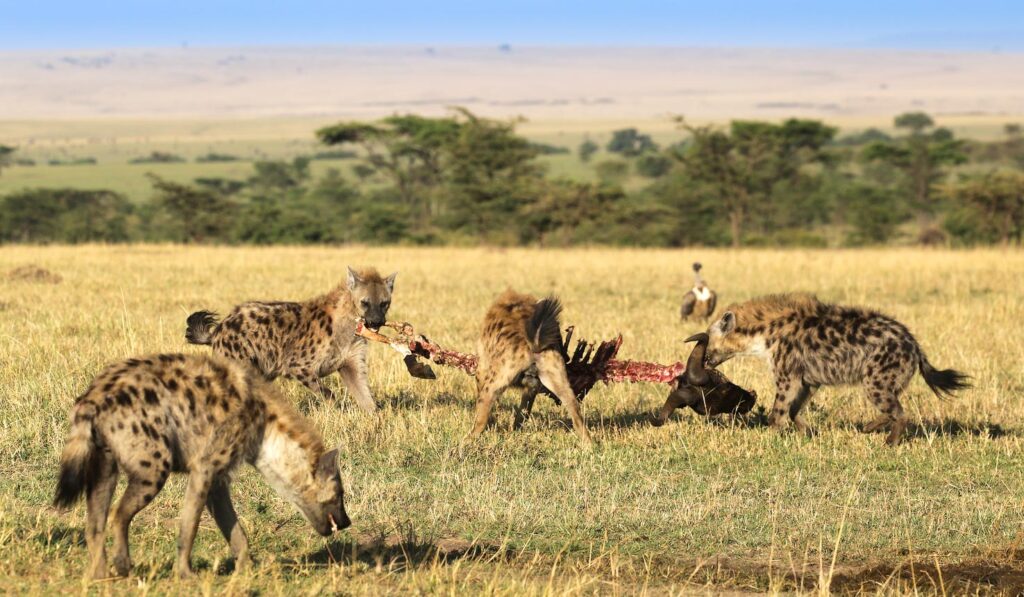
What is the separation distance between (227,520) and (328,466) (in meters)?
0.50

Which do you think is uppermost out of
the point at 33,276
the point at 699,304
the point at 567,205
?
the point at 699,304

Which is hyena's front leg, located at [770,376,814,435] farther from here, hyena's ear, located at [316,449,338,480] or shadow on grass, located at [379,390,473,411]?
hyena's ear, located at [316,449,338,480]

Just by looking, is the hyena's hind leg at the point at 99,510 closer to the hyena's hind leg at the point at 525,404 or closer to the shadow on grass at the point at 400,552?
the shadow on grass at the point at 400,552

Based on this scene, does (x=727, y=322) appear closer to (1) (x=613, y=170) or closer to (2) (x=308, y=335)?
(2) (x=308, y=335)

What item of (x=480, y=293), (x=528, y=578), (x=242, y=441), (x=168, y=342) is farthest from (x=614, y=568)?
(x=480, y=293)

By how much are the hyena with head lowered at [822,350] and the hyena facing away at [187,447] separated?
3.73 metres

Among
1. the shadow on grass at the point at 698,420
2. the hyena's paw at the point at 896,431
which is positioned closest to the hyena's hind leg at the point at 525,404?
the shadow on grass at the point at 698,420

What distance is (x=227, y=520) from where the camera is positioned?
17.1 feet

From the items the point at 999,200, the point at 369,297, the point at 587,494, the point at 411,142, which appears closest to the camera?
the point at 587,494

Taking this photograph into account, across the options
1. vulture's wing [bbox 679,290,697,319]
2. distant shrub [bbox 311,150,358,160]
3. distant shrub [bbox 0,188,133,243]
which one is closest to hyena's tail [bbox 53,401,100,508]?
vulture's wing [bbox 679,290,697,319]

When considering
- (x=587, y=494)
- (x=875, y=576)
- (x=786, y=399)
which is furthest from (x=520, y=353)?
(x=875, y=576)

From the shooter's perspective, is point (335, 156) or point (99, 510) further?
point (335, 156)

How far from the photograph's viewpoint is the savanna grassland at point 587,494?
17.6 feet

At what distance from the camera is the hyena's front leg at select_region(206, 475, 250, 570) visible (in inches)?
202
